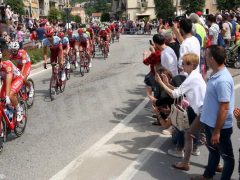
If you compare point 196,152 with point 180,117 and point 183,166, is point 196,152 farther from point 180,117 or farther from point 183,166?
point 180,117

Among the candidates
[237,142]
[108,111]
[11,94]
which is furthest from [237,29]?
[11,94]

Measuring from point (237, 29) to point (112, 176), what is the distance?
12799mm

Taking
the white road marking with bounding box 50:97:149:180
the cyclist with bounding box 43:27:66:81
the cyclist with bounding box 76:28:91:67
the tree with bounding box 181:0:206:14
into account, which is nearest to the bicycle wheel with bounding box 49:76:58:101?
the cyclist with bounding box 43:27:66:81

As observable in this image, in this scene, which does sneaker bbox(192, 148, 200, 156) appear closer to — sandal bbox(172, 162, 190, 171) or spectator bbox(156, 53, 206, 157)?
sandal bbox(172, 162, 190, 171)

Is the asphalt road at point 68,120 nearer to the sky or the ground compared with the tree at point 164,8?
nearer to the ground

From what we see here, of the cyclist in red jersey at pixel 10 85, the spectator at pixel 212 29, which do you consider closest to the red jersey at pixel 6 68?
the cyclist in red jersey at pixel 10 85

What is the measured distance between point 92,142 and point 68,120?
174 centimetres

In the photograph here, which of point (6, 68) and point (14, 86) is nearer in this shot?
point (6, 68)

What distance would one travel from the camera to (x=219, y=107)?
4598mm

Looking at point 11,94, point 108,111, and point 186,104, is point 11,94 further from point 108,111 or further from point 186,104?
point 186,104

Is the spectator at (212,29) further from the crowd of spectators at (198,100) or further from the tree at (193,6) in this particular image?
the tree at (193,6)

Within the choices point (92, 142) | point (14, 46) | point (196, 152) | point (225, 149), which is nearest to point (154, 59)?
point (92, 142)

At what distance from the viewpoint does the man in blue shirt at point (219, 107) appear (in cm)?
456

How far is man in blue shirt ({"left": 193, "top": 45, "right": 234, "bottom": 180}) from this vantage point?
456 centimetres
